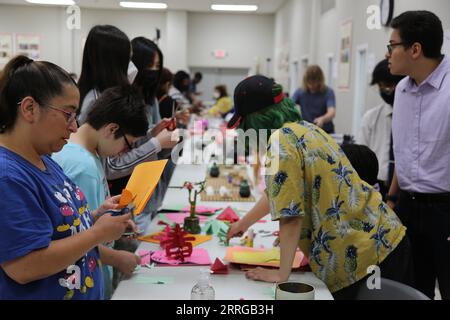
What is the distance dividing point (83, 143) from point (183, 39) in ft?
37.9

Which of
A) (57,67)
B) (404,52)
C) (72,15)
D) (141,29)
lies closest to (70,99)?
(57,67)

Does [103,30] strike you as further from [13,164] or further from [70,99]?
[13,164]

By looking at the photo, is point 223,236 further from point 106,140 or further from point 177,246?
point 106,140

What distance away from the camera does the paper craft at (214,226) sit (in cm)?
230

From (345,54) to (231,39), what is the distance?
281 inches

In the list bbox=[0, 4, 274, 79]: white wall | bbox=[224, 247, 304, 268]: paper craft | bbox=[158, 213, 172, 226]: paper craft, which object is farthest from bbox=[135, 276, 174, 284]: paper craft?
bbox=[0, 4, 274, 79]: white wall

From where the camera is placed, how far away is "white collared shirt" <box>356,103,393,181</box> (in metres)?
3.28

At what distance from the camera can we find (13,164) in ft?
3.47

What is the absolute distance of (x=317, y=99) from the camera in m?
5.76

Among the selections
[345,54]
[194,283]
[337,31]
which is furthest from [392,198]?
[337,31]

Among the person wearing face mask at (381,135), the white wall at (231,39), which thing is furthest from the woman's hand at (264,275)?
the white wall at (231,39)

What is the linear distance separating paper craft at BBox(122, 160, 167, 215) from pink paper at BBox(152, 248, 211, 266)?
50 centimetres

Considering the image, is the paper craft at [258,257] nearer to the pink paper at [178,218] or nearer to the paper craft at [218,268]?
the paper craft at [218,268]

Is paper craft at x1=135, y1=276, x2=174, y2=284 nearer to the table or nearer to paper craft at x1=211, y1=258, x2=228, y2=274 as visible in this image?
the table
